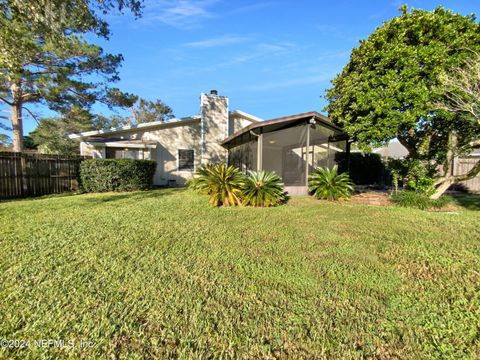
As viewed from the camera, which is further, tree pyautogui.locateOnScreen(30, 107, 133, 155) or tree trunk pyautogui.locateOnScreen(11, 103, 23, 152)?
tree pyautogui.locateOnScreen(30, 107, 133, 155)

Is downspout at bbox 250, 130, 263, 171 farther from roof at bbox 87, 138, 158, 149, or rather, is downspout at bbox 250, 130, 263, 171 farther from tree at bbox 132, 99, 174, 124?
tree at bbox 132, 99, 174, 124

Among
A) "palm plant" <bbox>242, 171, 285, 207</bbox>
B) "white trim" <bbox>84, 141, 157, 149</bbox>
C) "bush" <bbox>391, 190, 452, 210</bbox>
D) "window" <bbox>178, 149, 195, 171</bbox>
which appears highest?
"white trim" <bbox>84, 141, 157, 149</bbox>

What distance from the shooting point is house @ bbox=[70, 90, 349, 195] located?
9.62 metres

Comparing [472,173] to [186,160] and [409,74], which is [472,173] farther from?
[186,160]

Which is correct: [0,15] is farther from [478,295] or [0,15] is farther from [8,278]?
[478,295]

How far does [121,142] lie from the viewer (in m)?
12.2

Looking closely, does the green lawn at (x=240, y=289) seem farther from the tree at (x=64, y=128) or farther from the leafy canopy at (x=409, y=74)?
the tree at (x=64, y=128)

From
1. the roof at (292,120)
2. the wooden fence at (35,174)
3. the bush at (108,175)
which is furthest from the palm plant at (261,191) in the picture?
the wooden fence at (35,174)

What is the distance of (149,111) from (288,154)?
104ft

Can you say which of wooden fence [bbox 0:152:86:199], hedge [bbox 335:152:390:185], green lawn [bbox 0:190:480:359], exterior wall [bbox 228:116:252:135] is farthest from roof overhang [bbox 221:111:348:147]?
wooden fence [bbox 0:152:86:199]

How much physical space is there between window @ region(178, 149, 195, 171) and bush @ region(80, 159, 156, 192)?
12.0 feet

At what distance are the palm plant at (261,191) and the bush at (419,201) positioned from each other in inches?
162

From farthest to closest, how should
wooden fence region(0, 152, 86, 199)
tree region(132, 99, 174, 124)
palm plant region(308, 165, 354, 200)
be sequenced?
1. tree region(132, 99, 174, 124)
2. wooden fence region(0, 152, 86, 199)
3. palm plant region(308, 165, 354, 200)

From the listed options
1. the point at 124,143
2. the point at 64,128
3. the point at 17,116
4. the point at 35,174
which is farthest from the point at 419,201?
the point at 64,128
